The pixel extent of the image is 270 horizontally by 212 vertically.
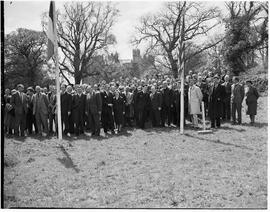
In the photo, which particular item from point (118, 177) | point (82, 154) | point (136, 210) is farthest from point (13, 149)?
point (136, 210)

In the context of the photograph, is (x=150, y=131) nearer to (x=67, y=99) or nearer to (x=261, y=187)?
(x=67, y=99)

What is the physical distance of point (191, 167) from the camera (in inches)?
360

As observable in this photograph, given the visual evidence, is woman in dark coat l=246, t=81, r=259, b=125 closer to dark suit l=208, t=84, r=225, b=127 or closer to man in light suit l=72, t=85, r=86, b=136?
dark suit l=208, t=84, r=225, b=127

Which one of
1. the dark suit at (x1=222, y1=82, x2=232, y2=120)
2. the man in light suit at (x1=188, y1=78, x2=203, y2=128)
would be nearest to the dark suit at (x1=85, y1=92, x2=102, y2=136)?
the man in light suit at (x1=188, y1=78, x2=203, y2=128)

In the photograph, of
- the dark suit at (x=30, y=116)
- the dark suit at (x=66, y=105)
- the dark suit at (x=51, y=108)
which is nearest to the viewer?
the dark suit at (x=66, y=105)

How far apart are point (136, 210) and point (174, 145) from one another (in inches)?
209

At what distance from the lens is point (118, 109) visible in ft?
51.0

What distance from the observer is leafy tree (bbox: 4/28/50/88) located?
136 ft

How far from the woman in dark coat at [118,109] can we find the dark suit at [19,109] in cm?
385

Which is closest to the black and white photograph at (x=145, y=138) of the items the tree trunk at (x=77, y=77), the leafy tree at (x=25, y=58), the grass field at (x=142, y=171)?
the grass field at (x=142, y=171)

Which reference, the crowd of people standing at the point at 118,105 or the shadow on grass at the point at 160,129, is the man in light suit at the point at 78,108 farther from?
the shadow on grass at the point at 160,129

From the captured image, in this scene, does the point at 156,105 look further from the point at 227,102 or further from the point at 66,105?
the point at 66,105

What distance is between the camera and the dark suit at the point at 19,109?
15.1 meters

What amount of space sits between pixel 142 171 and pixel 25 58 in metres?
37.3
